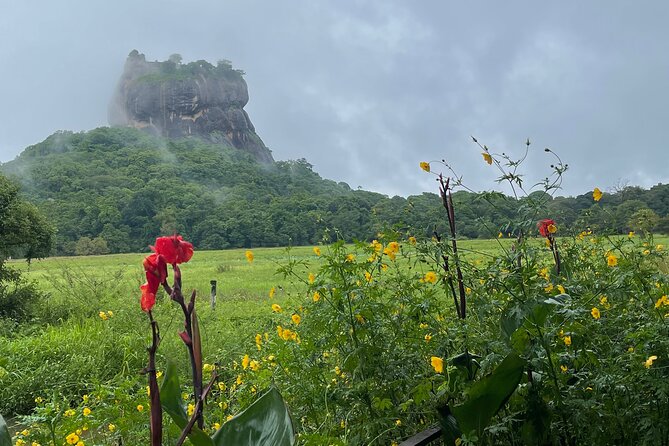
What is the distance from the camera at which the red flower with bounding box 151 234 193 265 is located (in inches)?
35.9

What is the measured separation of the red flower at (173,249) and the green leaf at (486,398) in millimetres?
707

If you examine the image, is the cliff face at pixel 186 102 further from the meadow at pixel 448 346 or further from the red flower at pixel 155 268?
the red flower at pixel 155 268

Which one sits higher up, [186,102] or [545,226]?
[186,102]

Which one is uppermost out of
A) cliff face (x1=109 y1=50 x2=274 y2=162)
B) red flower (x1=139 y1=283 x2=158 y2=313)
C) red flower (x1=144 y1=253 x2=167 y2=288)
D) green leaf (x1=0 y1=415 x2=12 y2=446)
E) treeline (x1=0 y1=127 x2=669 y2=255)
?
cliff face (x1=109 y1=50 x2=274 y2=162)

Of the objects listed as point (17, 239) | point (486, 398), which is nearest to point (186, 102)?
point (17, 239)

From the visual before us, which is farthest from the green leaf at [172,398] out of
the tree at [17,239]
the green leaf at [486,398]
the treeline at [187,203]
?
the tree at [17,239]

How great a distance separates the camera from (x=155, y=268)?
34.8 inches

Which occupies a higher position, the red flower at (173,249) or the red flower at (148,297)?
the red flower at (173,249)

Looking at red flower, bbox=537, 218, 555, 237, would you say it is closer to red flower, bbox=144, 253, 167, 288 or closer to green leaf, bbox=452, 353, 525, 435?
green leaf, bbox=452, 353, 525, 435

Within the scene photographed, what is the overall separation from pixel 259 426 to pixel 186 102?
255ft

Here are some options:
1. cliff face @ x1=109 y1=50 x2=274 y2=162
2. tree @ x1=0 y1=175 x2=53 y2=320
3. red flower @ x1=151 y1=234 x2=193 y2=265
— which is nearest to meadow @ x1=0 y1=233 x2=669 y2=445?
red flower @ x1=151 y1=234 x2=193 y2=265

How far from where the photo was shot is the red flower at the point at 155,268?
2.89 ft

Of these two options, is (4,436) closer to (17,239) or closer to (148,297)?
(148,297)

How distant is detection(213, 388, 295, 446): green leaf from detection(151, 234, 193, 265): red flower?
0.30 meters
